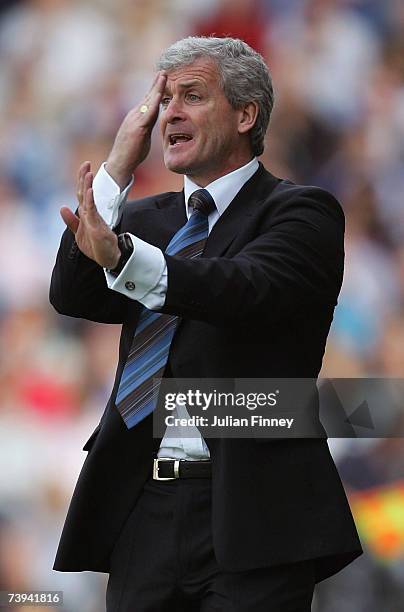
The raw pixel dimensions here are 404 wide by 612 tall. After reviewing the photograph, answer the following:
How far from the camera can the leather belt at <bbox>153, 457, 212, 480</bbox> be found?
2041 millimetres

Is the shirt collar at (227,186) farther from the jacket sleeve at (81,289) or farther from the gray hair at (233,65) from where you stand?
the jacket sleeve at (81,289)

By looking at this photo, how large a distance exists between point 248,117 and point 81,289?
47cm

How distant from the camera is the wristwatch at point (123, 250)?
186 centimetres

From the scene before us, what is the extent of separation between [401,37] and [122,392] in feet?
6.54

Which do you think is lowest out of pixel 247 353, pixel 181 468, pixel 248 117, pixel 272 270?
pixel 181 468

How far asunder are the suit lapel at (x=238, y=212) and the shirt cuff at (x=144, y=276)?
244mm

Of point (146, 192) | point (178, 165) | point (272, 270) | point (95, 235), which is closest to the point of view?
point (95, 235)

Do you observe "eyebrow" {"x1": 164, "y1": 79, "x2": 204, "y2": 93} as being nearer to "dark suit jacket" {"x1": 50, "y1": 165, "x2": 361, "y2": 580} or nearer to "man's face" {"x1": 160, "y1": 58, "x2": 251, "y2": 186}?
"man's face" {"x1": 160, "y1": 58, "x2": 251, "y2": 186}

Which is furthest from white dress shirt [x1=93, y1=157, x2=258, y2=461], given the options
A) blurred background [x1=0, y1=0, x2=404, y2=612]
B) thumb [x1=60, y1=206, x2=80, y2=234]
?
blurred background [x1=0, y1=0, x2=404, y2=612]

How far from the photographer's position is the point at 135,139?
84.7 inches

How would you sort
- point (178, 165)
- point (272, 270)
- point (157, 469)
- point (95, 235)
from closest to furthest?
point (95, 235) → point (272, 270) → point (157, 469) → point (178, 165)

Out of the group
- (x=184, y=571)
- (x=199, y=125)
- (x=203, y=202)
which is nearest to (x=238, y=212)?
(x=203, y=202)

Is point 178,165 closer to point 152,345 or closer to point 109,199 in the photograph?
point 109,199

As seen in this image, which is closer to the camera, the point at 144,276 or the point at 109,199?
the point at 144,276
